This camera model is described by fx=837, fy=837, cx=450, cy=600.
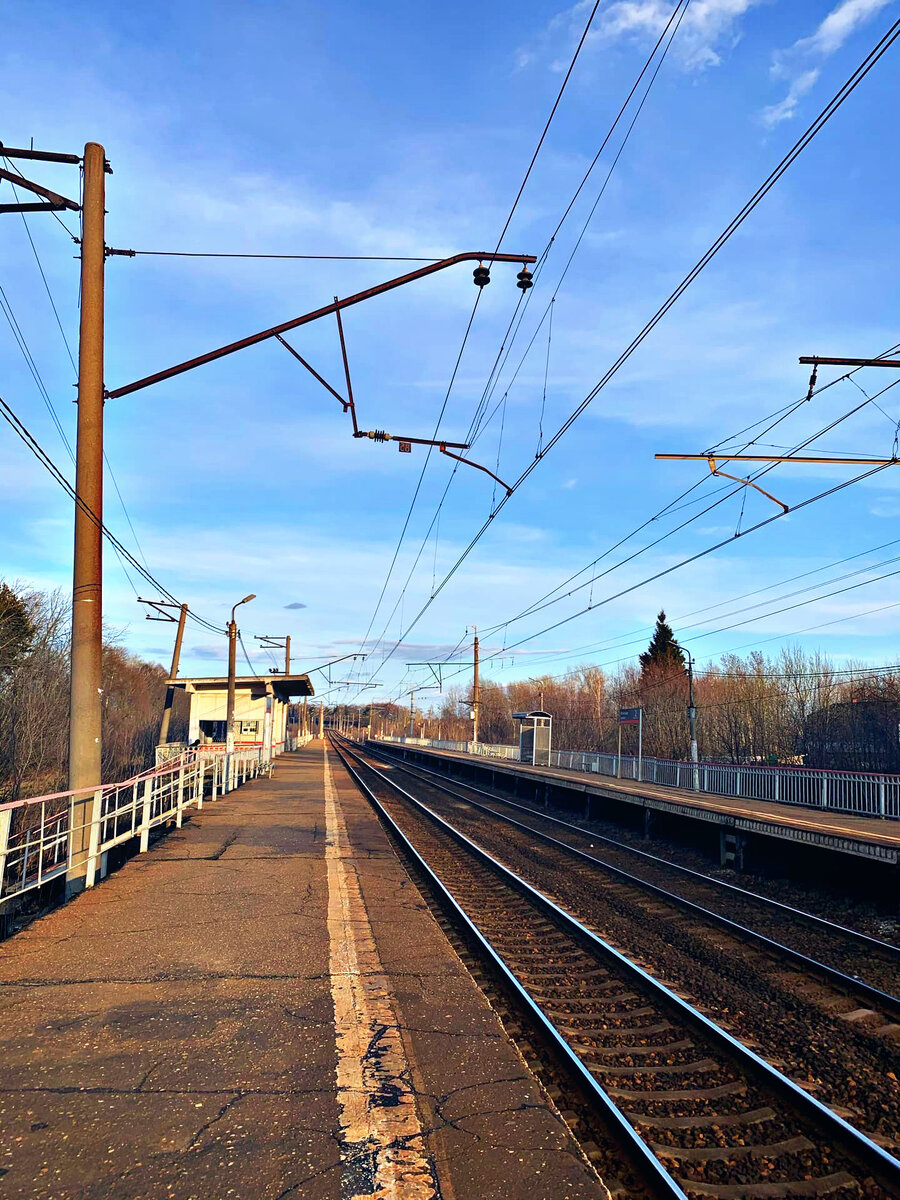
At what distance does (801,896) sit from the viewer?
41.6 ft

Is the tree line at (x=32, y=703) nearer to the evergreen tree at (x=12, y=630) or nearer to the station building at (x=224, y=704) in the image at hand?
the evergreen tree at (x=12, y=630)

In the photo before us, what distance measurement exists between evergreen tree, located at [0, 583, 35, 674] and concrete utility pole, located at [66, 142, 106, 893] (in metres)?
19.9

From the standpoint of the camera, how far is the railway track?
4207 mm

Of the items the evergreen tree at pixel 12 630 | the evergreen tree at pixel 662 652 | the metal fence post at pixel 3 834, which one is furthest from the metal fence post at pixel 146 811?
the evergreen tree at pixel 662 652

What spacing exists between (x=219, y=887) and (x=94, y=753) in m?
2.24

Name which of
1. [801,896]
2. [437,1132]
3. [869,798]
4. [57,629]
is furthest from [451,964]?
[57,629]

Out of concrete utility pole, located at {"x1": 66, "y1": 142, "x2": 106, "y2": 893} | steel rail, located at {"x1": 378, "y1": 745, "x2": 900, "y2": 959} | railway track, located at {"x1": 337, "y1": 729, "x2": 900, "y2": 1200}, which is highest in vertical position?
concrete utility pole, located at {"x1": 66, "y1": 142, "x2": 106, "y2": 893}

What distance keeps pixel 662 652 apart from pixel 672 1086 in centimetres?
7105

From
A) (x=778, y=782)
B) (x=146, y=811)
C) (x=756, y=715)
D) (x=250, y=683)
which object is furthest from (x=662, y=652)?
(x=146, y=811)

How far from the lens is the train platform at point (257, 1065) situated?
3629 mm

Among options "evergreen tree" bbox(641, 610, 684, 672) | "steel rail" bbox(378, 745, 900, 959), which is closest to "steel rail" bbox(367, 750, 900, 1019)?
"steel rail" bbox(378, 745, 900, 959)

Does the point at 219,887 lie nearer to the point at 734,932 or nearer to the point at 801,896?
the point at 734,932

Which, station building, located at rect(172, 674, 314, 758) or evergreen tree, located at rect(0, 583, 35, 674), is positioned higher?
evergreen tree, located at rect(0, 583, 35, 674)

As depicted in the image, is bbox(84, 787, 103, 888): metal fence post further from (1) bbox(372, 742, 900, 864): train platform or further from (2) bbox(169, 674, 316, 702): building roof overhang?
(2) bbox(169, 674, 316, 702): building roof overhang
